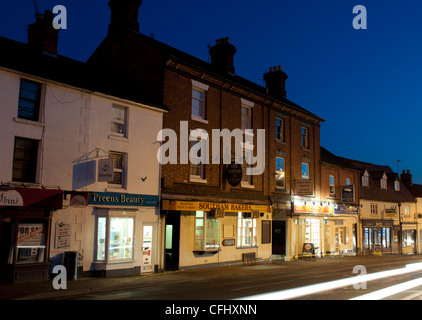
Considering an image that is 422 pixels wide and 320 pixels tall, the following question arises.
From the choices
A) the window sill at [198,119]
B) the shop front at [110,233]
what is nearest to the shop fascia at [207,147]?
the window sill at [198,119]

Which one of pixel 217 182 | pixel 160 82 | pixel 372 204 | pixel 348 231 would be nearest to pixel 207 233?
pixel 217 182

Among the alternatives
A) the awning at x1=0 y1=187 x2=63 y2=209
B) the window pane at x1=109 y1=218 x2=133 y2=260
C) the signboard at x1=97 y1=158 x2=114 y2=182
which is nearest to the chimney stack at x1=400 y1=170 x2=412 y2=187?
the window pane at x1=109 y1=218 x2=133 y2=260

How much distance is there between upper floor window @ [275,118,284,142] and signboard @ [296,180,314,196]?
3.43 metres

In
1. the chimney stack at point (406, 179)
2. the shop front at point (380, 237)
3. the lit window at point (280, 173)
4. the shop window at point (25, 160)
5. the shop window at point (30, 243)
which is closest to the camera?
the shop window at point (30, 243)

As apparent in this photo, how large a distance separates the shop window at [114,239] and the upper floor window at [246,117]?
1070 cm

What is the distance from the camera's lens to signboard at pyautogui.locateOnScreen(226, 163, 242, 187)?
2405 centimetres

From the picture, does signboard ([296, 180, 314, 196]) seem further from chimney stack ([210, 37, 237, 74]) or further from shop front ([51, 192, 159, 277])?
shop front ([51, 192, 159, 277])

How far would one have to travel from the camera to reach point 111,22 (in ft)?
82.8

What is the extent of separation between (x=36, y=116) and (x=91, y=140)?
7.95ft

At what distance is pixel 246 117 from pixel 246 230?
7.09m

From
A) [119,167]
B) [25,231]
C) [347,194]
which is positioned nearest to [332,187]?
[347,194]

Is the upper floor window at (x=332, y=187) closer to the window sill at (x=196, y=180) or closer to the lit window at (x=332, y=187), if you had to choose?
the lit window at (x=332, y=187)

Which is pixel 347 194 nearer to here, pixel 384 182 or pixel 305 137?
pixel 305 137

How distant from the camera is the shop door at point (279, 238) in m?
29.8
